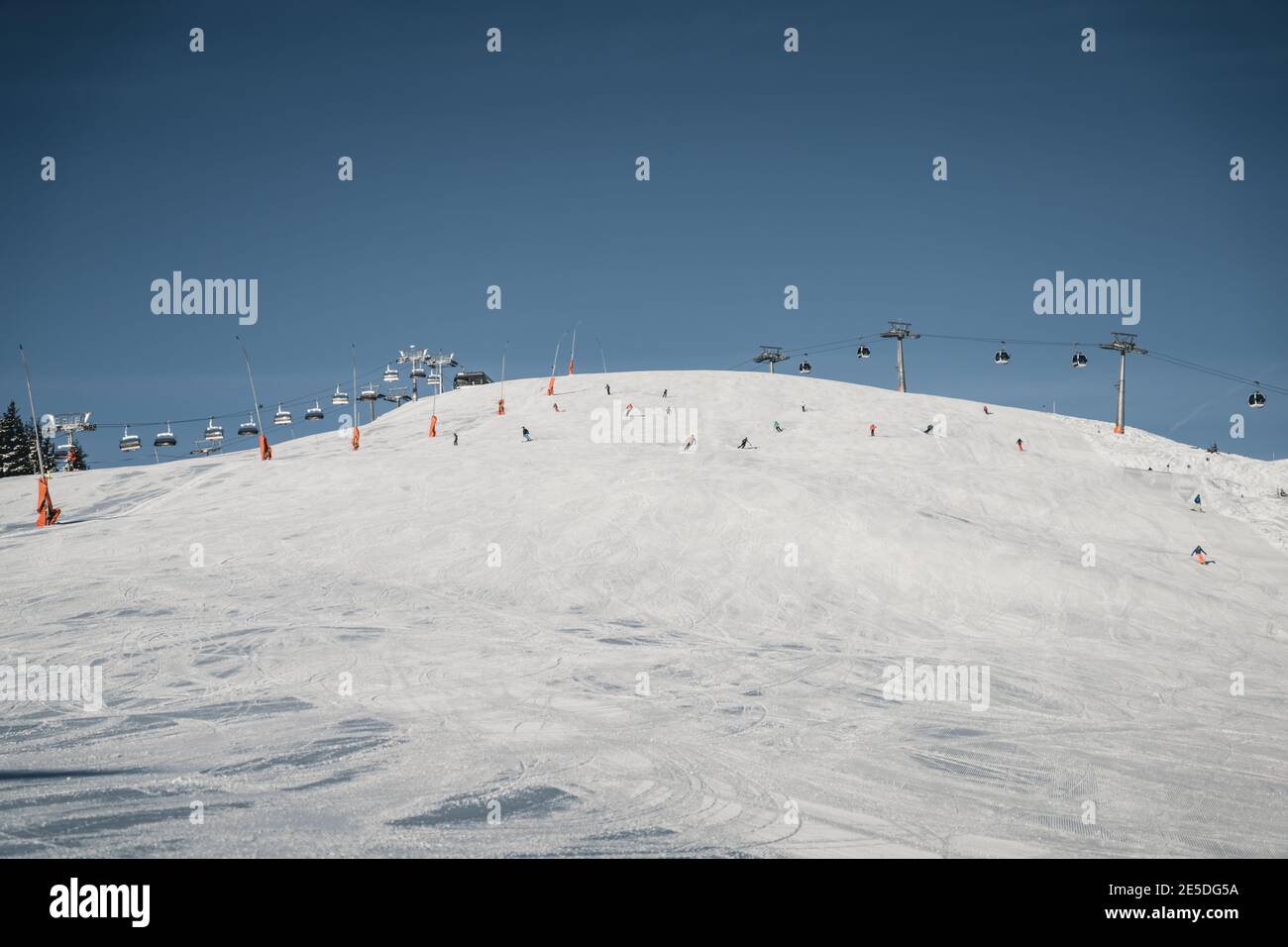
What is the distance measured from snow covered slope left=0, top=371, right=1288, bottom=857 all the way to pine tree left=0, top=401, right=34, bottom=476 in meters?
67.2

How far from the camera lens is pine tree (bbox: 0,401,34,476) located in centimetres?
8288

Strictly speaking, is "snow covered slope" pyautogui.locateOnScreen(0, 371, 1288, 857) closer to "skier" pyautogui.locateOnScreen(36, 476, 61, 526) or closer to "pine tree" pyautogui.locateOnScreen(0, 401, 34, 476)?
"skier" pyautogui.locateOnScreen(36, 476, 61, 526)

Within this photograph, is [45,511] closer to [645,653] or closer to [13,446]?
[645,653]

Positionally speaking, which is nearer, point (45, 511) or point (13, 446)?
point (45, 511)

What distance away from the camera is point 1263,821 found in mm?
7395

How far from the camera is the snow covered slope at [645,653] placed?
6.72 metres

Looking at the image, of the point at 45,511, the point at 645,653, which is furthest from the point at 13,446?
the point at 645,653

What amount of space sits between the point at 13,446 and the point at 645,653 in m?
103

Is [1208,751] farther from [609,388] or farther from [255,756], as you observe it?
[609,388]

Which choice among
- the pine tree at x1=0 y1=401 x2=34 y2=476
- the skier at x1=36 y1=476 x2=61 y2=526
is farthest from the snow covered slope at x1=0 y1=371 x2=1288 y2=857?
the pine tree at x1=0 y1=401 x2=34 y2=476

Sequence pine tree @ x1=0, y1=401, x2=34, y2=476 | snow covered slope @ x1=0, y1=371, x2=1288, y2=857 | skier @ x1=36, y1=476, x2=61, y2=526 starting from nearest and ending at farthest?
snow covered slope @ x1=0, y1=371, x2=1288, y2=857, skier @ x1=36, y1=476, x2=61, y2=526, pine tree @ x1=0, y1=401, x2=34, y2=476

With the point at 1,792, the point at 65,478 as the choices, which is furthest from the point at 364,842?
the point at 65,478

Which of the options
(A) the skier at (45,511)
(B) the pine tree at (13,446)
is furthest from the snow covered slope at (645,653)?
(B) the pine tree at (13,446)

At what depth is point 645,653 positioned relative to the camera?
1476 centimetres
